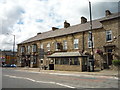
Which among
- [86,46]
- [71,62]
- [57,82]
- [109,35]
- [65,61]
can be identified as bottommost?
[57,82]

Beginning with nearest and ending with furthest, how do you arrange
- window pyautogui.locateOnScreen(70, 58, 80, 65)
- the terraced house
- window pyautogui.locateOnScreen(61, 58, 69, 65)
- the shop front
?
the terraced house → the shop front → window pyautogui.locateOnScreen(70, 58, 80, 65) → window pyautogui.locateOnScreen(61, 58, 69, 65)

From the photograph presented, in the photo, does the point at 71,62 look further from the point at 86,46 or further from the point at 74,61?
the point at 86,46

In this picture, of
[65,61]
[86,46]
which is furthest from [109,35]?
[65,61]

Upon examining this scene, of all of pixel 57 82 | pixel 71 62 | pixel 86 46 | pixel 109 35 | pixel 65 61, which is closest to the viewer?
pixel 57 82

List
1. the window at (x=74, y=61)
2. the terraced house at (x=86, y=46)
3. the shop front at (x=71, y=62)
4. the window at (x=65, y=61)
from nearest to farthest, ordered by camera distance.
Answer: the terraced house at (x=86, y=46), the shop front at (x=71, y=62), the window at (x=74, y=61), the window at (x=65, y=61)

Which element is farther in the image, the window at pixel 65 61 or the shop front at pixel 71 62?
the window at pixel 65 61

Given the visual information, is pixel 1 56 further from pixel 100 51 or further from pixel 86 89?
pixel 86 89

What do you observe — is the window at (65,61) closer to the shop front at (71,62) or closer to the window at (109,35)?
the shop front at (71,62)

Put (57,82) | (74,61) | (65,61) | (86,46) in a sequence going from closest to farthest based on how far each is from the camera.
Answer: (57,82)
(74,61)
(65,61)
(86,46)

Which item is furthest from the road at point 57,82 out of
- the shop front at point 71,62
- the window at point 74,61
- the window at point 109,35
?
the window at point 109,35

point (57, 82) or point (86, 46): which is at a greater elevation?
point (86, 46)

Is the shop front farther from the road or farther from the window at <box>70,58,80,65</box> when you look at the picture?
the road

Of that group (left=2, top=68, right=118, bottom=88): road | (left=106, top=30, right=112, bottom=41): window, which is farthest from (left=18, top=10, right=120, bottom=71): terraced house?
(left=2, top=68, right=118, bottom=88): road

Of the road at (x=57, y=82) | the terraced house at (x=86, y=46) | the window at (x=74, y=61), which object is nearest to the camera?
the road at (x=57, y=82)
